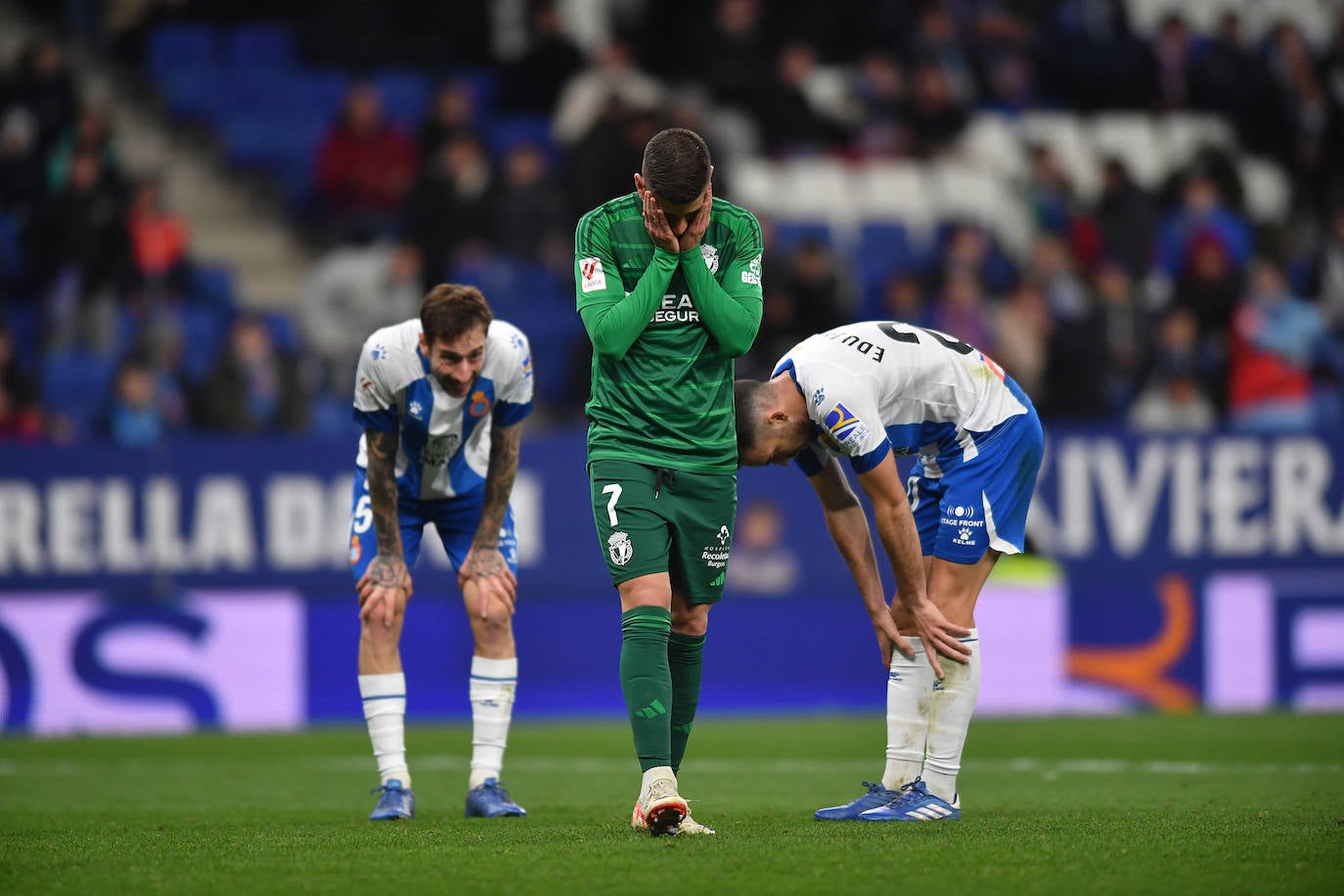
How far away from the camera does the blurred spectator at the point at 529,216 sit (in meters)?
15.8

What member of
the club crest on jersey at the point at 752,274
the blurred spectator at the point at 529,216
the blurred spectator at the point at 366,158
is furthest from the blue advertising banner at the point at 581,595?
the club crest on jersey at the point at 752,274

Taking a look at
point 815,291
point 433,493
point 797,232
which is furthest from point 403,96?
point 433,493

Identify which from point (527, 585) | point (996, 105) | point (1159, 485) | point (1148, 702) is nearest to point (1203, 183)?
point (996, 105)

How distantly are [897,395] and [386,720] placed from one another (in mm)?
2635

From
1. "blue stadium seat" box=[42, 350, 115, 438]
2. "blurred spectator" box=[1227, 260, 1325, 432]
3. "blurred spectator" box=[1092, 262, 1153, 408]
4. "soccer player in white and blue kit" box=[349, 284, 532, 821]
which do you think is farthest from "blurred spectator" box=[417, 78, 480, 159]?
"soccer player in white and blue kit" box=[349, 284, 532, 821]

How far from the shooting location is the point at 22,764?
34.2 feet

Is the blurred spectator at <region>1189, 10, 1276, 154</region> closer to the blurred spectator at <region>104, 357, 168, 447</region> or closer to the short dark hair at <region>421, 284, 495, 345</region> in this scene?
the blurred spectator at <region>104, 357, 168, 447</region>

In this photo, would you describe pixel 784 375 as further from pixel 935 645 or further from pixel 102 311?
pixel 102 311

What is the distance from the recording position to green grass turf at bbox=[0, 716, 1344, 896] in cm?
523

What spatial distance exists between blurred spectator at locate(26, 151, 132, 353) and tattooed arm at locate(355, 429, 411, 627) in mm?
8431

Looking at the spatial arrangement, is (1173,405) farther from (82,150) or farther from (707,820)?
(82,150)

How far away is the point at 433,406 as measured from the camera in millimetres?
7461

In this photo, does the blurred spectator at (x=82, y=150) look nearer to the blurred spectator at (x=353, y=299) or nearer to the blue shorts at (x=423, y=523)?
the blurred spectator at (x=353, y=299)

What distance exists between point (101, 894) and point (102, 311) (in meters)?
10.8
